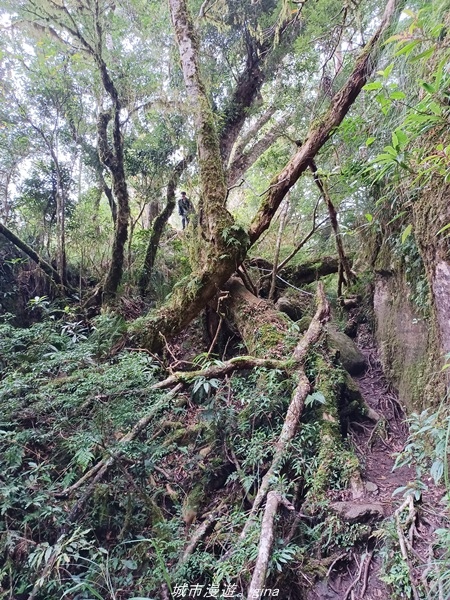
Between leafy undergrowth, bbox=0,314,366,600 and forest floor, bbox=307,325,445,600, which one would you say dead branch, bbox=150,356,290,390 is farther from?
forest floor, bbox=307,325,445,600

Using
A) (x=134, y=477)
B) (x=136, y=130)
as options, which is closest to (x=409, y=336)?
(x=134, y=477)

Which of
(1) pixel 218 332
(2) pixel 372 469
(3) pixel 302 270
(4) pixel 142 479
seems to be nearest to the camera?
(4) pixel 142 479

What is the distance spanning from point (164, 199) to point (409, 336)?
5457mm

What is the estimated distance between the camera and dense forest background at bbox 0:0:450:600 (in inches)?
75.4

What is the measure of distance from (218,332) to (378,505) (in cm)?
267

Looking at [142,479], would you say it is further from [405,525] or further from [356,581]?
[405,525]

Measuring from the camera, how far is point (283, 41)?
7234 mm

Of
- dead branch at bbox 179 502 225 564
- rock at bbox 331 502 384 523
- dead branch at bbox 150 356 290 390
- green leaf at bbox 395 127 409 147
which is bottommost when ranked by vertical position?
dead branch at bbox 179 502 225 564

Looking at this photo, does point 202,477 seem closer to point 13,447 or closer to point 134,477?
point 134,477

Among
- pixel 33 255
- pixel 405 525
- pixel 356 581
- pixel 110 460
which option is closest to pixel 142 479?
pixel 110 460

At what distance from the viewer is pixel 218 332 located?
441cm

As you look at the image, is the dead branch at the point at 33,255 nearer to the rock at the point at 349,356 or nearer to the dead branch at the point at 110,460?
the dead branch at the point at 110,460

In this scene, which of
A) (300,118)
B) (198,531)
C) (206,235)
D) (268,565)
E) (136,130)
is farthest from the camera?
(300,118)

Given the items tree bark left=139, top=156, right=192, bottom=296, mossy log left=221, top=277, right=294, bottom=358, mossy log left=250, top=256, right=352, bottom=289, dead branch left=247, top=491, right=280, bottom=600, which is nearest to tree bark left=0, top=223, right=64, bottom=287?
tree bark left=139, top=156, right=192, bottom=296
